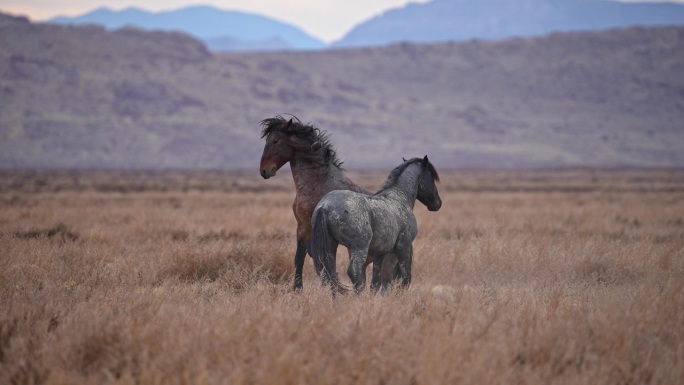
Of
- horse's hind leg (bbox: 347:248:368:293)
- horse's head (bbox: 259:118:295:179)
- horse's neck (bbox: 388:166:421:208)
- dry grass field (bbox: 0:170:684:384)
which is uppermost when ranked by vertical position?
horse's head (bbox: 259:118:295:179)

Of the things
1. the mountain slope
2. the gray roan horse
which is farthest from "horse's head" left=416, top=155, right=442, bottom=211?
the mountain slope

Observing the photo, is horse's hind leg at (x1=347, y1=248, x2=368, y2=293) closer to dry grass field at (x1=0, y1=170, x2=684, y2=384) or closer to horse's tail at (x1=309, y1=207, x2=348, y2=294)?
horse's tail at (x1=309, y1=207, x2=348, y2=294)

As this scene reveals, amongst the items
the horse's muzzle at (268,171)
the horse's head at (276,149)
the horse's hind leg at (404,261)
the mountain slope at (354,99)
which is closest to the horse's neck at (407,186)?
the horse's hind leg at (404,261)

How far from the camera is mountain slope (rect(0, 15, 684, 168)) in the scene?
283 feet

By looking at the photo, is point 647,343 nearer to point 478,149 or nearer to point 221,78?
point 478,149

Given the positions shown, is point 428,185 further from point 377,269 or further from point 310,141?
point 310,141

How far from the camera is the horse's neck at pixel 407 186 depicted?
8586mm

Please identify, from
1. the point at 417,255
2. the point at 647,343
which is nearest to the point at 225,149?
the point at 417,255

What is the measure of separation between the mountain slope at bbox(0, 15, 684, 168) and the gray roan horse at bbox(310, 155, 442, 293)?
Answer: 77.8 meters

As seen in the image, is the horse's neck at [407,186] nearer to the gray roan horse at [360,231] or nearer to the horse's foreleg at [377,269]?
the gray roan horse at [360,231]

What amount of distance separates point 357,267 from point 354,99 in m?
96.9

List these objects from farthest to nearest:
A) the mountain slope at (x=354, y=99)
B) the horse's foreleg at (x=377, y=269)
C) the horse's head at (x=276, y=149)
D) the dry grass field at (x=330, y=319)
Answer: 1. the mountain slope at (x=354, y=99)
2. the horse's head at (x=276, y=149)
3. the horse's foreleg at (x=377, y=269)
4. the dry grass field at (x=330, y=319)

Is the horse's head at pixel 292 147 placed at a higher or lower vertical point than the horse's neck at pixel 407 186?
higher

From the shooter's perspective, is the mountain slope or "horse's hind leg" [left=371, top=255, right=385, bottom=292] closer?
"horse's hind leg" [left=371, top=255, right=385, bottom=292]
